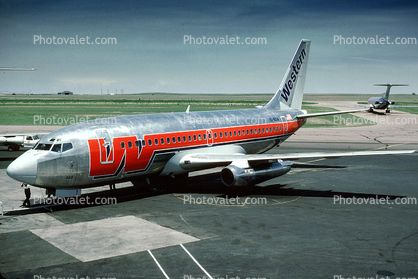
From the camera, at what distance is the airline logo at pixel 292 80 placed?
119ft

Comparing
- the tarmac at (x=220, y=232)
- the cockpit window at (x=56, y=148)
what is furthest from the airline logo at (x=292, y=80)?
the cockpit window at (x=56, y=148)

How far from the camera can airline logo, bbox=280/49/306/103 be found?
36.3m

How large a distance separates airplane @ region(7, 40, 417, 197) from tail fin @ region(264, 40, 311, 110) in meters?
2.89

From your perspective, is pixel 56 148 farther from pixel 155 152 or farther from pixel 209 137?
pixel 209 137

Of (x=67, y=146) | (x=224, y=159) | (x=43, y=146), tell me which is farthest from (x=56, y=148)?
(x=224, y=159)

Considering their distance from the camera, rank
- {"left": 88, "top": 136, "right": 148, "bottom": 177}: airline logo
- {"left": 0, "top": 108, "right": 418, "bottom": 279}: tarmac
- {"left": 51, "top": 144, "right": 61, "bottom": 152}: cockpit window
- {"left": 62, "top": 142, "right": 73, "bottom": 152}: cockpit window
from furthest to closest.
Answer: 1. {"left": 88, "top": 136, "right": 148, "bottom": 177}: airline logo
2. {"left": 62, "top": 142, "right": 73, "bottom": 152}: cockpit window
3. {"left": 51, "top": 144, "right": 61, "bottom": 152}: cockpit window
4. {"left": 0, "top": 108, "right": 418, "bottom": 279}: tarmac

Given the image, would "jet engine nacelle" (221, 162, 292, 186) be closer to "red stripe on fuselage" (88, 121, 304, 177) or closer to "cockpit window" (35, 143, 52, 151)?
"red stripe on fuselage" (88, 121, 304, 177)

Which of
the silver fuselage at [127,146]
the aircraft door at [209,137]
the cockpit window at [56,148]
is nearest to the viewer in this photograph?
the silver fuselage at [127,146]

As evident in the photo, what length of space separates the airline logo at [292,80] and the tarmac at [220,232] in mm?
9577

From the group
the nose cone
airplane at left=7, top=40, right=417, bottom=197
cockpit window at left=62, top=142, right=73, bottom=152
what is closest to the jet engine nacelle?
airplane at left=7, top=40, right=417, bottom=197

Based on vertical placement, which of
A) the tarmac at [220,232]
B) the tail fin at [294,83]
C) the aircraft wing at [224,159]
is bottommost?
the tarmac at [220,232]

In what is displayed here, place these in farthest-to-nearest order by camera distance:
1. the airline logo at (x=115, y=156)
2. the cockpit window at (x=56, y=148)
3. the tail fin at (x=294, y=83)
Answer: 1. the tail fin at (x=294, y=83)
2. the airline logo at (x=115, y=156)
3. the cockpit window at (x=56, y=148)

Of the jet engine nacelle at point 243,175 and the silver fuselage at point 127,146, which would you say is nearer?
the silver fuselage at point 127,146

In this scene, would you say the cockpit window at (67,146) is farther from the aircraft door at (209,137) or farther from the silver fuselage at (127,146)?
the aircraft door at (209,137)
